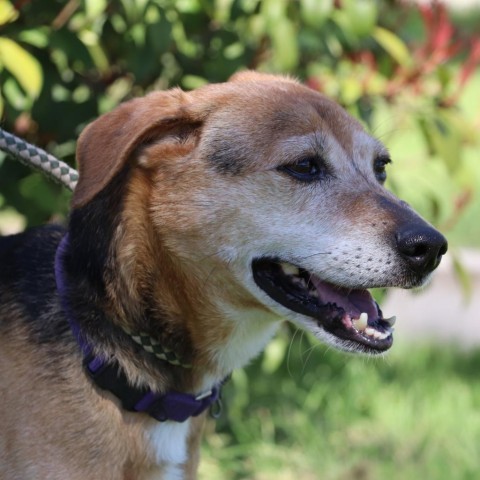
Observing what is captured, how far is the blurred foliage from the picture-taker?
427 centimetres

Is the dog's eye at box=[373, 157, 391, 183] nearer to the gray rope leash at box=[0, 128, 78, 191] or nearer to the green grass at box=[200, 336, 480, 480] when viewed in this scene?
the gray rope leash at box=[0, 128, 78, 191]

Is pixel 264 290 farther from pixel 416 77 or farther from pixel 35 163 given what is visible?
pixel 416 77

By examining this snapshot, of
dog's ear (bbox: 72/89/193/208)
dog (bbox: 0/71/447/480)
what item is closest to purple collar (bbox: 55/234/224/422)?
dog (bbox: 0/71/447/480)

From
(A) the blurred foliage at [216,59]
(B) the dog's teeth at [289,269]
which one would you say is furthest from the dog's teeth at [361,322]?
(A) the blurred foliage at [216,59]

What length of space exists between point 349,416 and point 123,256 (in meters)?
2.90

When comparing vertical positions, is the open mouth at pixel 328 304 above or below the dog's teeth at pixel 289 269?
below

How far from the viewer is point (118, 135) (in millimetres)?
3182

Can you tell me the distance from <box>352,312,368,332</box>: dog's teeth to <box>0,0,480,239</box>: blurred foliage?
135 cm

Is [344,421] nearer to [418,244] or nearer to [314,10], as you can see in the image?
[314,10]

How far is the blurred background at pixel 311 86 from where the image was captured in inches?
172

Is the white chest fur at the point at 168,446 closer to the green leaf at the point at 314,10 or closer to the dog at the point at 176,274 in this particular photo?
the dog at the point at 176,274

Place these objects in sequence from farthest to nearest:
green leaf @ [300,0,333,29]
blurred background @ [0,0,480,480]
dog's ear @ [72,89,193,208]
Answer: blurred background @ [0,0,480,480] → green leaf @ [300,0,333,29] → dog's ear @ [72,89,193,208]

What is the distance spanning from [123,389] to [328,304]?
0.71 m

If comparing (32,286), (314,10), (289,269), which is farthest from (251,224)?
(314,10)
